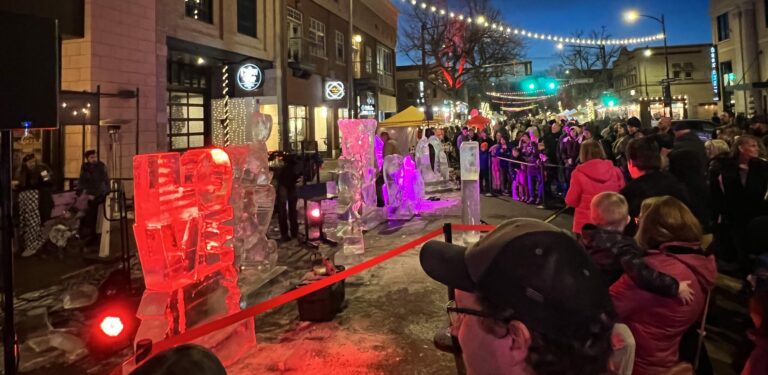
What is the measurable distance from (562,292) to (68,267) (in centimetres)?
856

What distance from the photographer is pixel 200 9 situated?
54.3 feet

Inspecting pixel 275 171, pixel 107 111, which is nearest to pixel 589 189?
pixel 275 171

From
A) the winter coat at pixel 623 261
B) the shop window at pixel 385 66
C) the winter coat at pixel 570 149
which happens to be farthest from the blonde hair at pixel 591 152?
the shop window at pixel 385 66

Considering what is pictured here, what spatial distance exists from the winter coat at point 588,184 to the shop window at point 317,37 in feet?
69.9

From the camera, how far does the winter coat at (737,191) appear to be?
563cm

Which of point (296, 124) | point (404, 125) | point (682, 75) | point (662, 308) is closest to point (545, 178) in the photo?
point (404, 125)

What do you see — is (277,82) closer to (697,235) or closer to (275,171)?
(275,171)

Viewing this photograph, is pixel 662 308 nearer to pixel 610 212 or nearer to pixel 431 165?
pixel 610 212

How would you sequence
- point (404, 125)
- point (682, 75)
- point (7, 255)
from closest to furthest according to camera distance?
point (7, 255)
point (404, 125)
point (682, 75)

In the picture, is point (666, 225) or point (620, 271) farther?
point (620, 271)

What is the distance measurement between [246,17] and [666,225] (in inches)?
751

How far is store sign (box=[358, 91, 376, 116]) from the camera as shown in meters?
28.1

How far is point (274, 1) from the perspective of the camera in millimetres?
20781

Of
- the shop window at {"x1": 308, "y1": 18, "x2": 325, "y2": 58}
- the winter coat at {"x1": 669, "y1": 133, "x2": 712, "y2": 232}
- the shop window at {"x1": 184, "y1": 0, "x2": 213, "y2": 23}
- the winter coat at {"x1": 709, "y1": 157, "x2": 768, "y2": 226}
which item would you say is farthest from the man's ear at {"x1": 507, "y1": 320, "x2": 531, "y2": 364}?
the shop window at {"x1": 308, "y1": 18, "x2": 325, "y2": 58}
